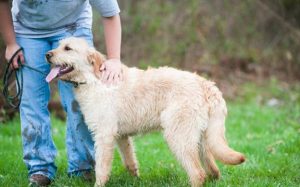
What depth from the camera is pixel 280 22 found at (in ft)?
45.9

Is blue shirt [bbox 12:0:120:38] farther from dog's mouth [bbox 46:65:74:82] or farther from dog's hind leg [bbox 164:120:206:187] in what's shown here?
dog's hind leg [bbox 164:120:206:187]

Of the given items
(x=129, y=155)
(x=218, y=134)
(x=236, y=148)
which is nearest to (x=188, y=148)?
(x=218, y=134)

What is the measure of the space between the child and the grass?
245 millimetres

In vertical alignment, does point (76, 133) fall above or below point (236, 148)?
above

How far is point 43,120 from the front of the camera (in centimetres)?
540

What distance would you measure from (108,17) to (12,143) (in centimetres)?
302

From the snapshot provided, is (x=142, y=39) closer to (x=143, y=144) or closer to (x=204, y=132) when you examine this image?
(x=143, y=144)

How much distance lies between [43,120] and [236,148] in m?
2.82

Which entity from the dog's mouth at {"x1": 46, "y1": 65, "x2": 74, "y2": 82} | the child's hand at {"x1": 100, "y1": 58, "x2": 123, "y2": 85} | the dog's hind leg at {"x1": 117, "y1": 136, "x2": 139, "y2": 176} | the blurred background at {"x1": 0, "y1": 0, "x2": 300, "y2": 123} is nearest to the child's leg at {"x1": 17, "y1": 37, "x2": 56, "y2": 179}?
the dog's mouth at {"x1": 46, "y1": 65, "x2": 74, "y2": 82}

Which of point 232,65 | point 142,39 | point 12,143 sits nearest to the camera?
point 12,143

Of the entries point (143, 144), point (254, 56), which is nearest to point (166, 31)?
point (254, 56)

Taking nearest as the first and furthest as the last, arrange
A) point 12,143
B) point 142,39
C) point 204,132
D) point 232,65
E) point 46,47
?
1. point 204,132
2. point 46,47
3. point 12,143
4. point 142,39
5. point 232,65

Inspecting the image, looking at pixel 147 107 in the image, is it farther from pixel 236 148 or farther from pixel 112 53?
pixel 236 148

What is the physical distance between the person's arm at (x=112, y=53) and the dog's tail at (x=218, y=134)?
0.87 metres
